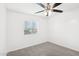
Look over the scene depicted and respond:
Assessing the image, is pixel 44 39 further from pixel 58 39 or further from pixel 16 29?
pixel 16 29

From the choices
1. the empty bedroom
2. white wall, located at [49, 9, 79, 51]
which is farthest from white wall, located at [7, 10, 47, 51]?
white wall, located at [49, 9, 79, 51]

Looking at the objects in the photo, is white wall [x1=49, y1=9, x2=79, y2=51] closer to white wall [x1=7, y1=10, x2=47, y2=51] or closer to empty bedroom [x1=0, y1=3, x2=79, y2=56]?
empty bedroom [x1=0, y1=3, x2=79, y2=56]

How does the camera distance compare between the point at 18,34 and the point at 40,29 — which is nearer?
the point at 18,34

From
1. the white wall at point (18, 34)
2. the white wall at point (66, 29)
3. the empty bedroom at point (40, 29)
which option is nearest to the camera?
the empty bedroom at point (40, 29)

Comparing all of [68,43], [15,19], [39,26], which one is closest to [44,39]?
[39,26]

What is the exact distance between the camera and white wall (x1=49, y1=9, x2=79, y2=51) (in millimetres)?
3656

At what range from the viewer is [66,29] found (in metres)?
4.15

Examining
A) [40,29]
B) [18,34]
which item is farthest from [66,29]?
[18,34]

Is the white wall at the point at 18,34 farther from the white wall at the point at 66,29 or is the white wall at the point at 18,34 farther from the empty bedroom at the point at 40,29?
the white wall at the point at 66,29

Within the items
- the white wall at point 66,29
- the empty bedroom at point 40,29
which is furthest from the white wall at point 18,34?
the white wall at point 66,29

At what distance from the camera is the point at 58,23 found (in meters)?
4.78

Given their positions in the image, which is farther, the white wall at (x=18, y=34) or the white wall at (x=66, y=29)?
the white wall at (x=66, y=29)

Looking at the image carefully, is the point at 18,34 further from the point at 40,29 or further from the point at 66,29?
the point at 66,29

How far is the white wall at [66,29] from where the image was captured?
3.66 meters
